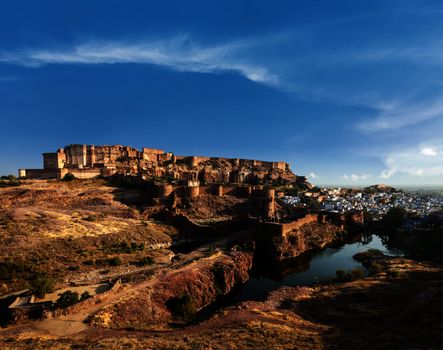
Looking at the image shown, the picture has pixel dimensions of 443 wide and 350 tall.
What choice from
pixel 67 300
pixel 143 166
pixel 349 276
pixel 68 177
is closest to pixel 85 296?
pixel 67 300

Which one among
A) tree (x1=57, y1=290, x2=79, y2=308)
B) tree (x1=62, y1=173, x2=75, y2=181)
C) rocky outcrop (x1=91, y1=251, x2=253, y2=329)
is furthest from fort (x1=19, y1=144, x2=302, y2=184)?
tree (x1=57, y1=290, x2=79, y2=308)

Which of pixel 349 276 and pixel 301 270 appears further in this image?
pixel 301 270

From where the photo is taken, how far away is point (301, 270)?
35.5 metres

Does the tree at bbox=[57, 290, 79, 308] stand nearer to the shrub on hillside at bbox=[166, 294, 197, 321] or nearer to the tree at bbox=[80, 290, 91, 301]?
the tree at bbox=[80, 290, 91, 301]

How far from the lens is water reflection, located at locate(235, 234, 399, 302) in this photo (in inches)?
1146

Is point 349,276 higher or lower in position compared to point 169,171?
lower

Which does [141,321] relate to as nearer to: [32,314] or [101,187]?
[32,314]

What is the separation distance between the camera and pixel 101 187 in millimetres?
54188

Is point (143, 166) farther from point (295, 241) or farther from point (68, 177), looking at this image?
point (295, 241)

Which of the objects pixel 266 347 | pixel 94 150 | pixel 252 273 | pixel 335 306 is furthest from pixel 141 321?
pixel 94 150

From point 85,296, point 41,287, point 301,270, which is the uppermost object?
point 41,287

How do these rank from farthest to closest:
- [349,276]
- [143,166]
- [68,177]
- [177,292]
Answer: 1. [143,166]
2. [68,177]
3. [349,276]
4. [177,292]

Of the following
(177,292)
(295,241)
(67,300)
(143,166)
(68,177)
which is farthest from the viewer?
(143,166)

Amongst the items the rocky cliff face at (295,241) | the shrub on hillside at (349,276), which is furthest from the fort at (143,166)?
the shrub on hillside at (349,276)
